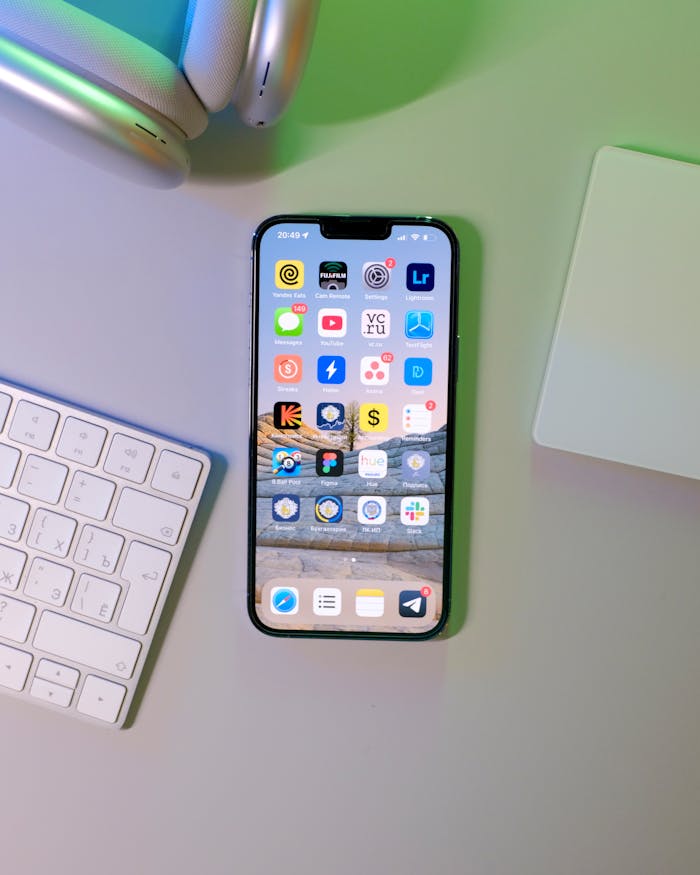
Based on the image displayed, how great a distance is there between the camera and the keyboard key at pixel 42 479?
446mm

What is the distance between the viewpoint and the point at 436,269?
44cm

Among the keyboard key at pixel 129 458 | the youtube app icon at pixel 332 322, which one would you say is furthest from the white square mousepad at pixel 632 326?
the keyboard key at pixel 129 458

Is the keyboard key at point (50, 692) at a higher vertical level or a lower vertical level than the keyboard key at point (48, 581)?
lower

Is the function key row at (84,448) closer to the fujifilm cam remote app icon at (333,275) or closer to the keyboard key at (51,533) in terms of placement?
the keyboard key at (51,533)

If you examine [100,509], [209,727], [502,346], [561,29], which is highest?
[561,29]

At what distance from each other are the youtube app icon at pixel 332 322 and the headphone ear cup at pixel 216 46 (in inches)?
5.0

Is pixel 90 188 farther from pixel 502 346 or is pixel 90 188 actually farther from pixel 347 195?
pixel 502 346

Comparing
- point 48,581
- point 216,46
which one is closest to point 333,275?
point 216,46

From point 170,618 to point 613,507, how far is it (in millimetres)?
269

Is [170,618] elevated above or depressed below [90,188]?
below

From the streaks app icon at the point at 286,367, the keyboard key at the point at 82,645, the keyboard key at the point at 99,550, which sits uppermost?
the streaks app icon at the point at 286,367

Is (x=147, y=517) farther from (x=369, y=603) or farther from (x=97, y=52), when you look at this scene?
(x=97, y=52)

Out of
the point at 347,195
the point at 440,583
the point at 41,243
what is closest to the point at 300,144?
the point at 347,195

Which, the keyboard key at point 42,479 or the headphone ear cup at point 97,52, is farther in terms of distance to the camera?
the keyboard key at point 42,479
